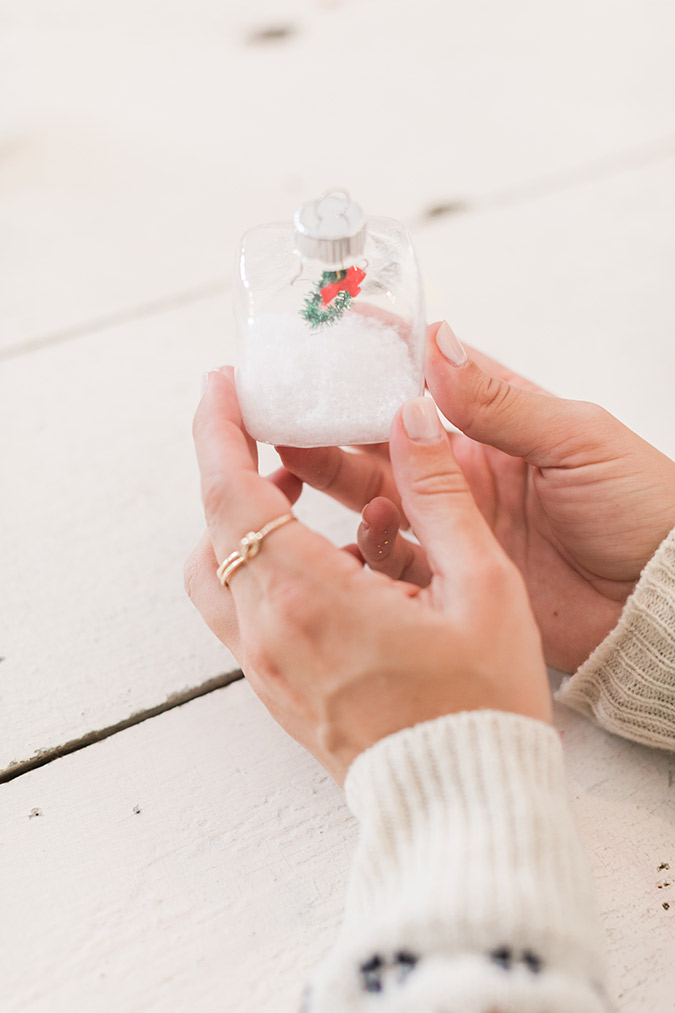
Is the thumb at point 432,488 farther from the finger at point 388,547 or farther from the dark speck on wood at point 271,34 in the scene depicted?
the dark speck on wood at point 271,34

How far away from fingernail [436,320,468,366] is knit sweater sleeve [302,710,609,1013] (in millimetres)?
266

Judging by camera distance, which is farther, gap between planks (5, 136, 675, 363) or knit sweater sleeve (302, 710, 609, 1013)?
gap between planks (5, 136, 675, 363)

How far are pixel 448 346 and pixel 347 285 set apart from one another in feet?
0.30

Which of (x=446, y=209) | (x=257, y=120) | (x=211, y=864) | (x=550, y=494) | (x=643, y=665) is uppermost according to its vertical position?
(x=257, y=120)

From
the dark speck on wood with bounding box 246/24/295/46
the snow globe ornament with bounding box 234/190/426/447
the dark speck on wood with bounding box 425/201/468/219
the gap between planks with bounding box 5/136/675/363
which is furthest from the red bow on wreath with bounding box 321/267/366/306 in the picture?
the dark speck on wood with bounding box 246/24/295/46

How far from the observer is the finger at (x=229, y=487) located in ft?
1.62

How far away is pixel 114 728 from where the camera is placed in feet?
2.09

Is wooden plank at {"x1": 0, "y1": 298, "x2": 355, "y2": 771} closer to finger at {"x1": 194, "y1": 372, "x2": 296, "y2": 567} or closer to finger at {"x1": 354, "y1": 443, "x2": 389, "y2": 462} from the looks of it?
finger at {"x1": 354, "y1": 443, "x2": 389, "y2": 462}

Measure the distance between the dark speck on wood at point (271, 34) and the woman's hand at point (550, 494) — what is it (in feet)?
3.12

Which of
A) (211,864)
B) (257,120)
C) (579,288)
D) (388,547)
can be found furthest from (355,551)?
(257,120)

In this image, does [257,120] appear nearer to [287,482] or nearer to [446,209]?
[446,209]

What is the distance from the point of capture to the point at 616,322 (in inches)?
36.9

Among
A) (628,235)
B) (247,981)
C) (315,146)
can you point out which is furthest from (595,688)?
(315,146)

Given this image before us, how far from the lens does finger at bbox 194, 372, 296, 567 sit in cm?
49
